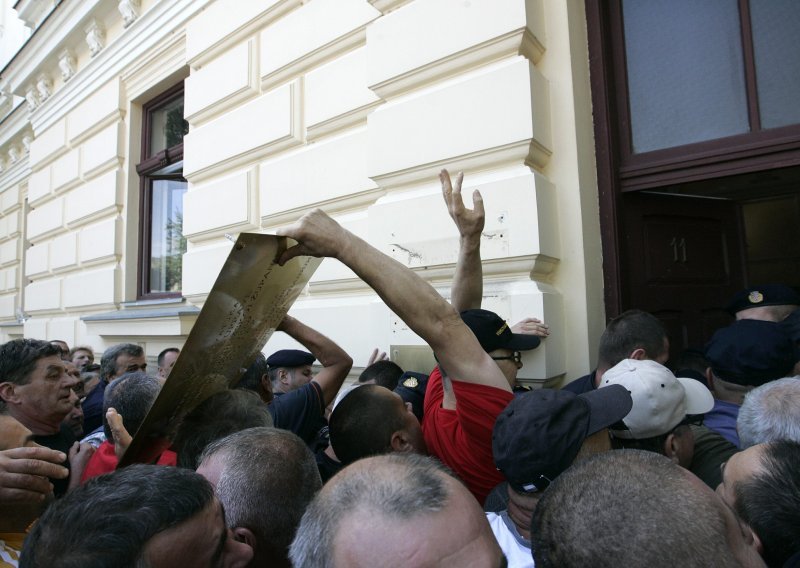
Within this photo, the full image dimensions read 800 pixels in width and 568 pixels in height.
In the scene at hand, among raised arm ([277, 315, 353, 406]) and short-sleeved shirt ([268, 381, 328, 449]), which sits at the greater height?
raised arm ([277, 315, 353, 406])

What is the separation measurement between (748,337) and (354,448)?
1.42 metres

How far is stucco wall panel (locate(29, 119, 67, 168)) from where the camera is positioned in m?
6.38

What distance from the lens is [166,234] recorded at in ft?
17.8

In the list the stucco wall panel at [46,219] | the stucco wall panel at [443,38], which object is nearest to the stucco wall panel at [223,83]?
the stucco wall panel at [443,38]

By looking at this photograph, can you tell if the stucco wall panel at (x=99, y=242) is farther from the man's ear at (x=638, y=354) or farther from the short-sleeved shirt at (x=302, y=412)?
the man's ear at (x=638, y=354)

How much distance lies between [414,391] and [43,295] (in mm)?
6074

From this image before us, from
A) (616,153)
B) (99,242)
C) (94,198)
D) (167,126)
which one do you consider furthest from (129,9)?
(616,153)

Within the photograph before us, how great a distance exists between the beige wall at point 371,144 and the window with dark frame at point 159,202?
13 centimetres

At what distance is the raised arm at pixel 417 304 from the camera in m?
1.42

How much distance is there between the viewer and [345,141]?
3197 millimetres

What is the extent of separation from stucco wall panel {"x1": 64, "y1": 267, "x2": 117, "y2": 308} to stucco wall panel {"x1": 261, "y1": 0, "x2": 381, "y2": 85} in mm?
2937

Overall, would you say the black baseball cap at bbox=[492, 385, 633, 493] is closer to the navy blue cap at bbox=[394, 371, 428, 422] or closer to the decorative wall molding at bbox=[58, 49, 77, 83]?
the navy blue cap at bbox=[394, 371, 428, 422]

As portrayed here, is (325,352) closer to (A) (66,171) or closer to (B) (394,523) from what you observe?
(B) (394,523)

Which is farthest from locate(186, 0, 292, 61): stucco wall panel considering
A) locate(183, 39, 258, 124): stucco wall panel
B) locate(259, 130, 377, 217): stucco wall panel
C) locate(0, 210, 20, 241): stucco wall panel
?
locate(0, 210, 20, 241): stucco wall panel
